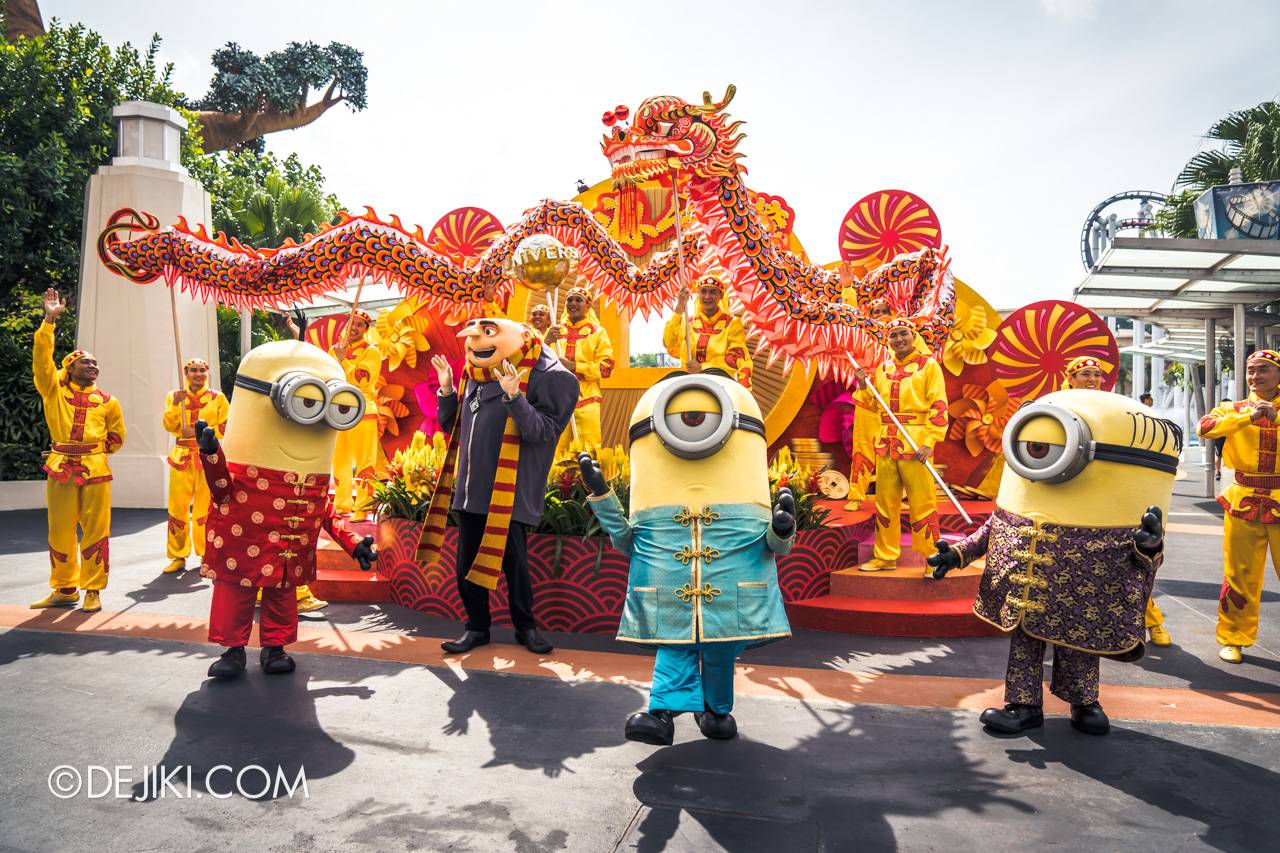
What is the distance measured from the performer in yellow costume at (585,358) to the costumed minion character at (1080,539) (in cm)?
341

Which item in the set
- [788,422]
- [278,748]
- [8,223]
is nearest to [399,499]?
[278,748]

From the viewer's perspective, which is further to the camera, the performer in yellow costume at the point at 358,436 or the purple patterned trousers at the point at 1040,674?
the performer in yellow costume at the point at 358,436

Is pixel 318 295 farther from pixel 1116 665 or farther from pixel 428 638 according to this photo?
pixel 1116 665

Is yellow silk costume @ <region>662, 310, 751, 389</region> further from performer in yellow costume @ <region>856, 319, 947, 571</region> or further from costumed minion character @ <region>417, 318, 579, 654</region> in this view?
costumed minion character @ <region>417, 318, 579, 654</region>

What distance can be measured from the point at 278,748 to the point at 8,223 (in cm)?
1117

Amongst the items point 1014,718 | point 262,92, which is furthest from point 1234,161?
point 262,92

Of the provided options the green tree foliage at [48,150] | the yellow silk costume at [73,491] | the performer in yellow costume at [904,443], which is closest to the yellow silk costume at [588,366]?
the performer in yellow costume at [904,443]

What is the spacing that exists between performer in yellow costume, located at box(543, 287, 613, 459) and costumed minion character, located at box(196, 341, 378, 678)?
7.75 feet

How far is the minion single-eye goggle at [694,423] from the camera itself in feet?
9.41

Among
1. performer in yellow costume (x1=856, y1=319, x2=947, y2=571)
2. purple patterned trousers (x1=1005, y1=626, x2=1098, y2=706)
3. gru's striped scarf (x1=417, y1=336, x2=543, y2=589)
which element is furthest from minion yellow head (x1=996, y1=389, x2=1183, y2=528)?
gru's striped scarf (x1=417, y1=336, x2=543, y2=589)

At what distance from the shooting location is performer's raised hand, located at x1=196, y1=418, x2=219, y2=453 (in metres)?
3.27

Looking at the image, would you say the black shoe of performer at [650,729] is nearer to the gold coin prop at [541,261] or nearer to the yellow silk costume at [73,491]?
the gold coin prop at [541,261]

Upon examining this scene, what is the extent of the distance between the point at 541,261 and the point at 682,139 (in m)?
1.06

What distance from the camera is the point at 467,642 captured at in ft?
13.3
